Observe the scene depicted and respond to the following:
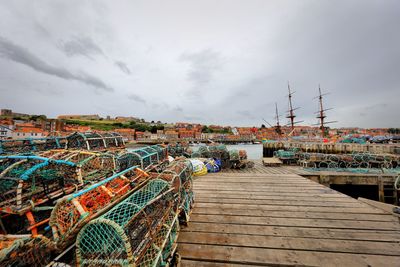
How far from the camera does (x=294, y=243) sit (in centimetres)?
249

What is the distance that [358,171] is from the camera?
780 cm

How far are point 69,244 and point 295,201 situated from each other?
15.4ft

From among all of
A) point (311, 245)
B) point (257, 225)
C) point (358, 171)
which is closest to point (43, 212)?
point (257, 225)

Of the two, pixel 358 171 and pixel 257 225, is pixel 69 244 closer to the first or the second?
pixel 257 225

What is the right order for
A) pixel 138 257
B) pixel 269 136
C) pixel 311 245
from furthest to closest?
pixel 269 136, pixel 311 245, pixel 138 257

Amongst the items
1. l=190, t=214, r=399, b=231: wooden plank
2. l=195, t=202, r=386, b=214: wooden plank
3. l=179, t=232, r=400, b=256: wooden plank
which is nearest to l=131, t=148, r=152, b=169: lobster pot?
l=195, t=202, r=386, b=214: wooden plank

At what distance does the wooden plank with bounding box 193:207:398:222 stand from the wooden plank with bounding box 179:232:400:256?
29.5 inches

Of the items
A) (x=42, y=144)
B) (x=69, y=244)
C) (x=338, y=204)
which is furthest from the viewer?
(x=42, y=144)

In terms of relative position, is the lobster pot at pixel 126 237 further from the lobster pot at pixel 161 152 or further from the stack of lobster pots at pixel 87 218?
the lobster pot at pixel 161 152

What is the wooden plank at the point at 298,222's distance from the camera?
9.56 ft

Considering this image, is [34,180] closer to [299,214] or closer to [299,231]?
[299,231]

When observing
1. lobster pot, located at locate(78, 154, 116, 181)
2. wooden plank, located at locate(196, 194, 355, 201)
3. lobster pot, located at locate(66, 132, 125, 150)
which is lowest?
wooden plank, located at locate(196, 194, 355, 201)

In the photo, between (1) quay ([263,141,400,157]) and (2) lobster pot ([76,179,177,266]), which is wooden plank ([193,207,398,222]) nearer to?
(2) lobster pot ([76,179,177,266])

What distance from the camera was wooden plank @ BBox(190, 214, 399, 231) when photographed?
2915 millimetres
